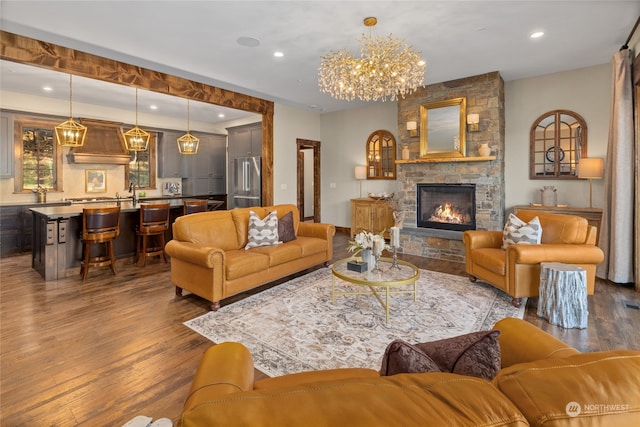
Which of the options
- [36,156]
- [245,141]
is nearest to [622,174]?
[245,141]

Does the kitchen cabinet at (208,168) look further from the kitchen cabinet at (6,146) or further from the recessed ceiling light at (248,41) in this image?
the recessed ceiling light at (248,41)

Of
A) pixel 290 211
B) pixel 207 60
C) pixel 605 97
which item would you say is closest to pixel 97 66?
pixel 207 60

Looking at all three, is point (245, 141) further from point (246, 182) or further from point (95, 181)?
point (95, 181)

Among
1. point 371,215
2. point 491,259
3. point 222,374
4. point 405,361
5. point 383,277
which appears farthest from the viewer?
point 371,215

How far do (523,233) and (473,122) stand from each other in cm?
234

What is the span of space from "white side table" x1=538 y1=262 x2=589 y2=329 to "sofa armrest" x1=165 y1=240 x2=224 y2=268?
3311 millimetres

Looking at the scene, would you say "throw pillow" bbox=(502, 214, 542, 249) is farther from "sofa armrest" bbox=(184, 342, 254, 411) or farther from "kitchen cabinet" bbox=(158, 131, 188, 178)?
"kitchen cabinet" bbox=(158, 131, 188, 178)

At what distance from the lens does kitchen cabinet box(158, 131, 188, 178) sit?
8289mm

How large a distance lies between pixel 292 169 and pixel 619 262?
19.2 ft

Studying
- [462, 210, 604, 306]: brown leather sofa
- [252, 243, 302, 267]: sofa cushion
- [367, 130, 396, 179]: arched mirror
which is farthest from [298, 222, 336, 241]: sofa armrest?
[367, 130, 396, 179]: arched mirror

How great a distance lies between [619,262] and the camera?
4.07 meters

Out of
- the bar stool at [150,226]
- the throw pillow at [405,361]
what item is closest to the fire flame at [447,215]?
the bar stool at [150,226]

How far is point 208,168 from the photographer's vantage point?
9.12m

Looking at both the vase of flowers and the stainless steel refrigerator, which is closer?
the vase of flowers
